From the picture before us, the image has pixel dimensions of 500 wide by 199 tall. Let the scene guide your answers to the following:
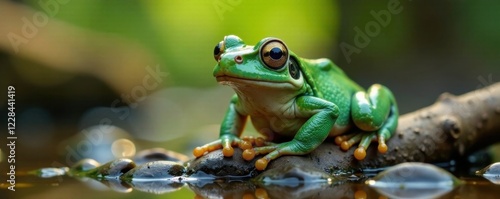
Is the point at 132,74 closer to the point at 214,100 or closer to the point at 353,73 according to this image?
the point at 214,100

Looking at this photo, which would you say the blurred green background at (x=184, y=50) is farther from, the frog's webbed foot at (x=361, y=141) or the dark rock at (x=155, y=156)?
the frog's webbed foot at (x=361, y=141)

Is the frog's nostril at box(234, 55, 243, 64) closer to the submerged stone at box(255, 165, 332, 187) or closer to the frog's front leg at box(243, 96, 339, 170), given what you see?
the frog's front leg at box(243, 96, 339, 170)

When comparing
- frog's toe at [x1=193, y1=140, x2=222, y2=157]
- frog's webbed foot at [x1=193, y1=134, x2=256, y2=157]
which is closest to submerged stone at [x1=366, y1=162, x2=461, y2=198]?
frog's webbed foot at [x1=193, y1=134, x2=256, y2=157]

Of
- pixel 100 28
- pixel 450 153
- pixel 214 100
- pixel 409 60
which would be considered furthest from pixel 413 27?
pixel 450 153

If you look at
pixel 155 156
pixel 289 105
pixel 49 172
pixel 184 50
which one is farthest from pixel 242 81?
pixel 184 50

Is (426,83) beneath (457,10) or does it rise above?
beneath

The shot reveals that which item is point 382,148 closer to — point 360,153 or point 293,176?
point 360,153

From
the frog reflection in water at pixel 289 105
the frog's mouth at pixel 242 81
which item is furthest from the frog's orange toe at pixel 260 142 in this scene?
the frog's mouth at pixel 242 81
